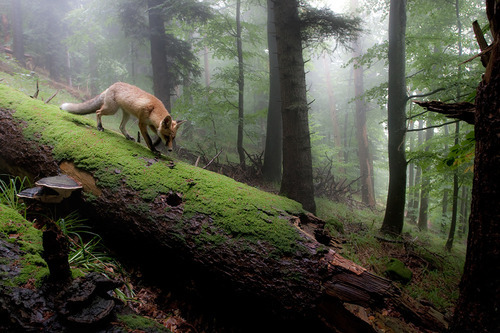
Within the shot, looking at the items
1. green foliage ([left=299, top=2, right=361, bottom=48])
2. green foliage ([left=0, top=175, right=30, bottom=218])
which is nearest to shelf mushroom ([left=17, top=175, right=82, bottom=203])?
green foliage ([left=0, top=175, right=30, bottom=218])

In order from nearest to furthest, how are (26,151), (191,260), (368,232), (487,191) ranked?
(487,191) < (191,260) < (26,151) < (368,232)

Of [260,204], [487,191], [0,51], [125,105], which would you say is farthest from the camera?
[0,51]

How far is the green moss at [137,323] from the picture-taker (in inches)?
66.4

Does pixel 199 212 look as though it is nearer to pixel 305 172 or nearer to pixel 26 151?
pixel 26 151

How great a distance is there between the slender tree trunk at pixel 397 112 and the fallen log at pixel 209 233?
13.9 feet

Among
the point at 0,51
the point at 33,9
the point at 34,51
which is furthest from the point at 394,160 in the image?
the point at 33,9

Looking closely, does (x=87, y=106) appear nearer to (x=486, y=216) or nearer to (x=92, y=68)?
(x=486, y=216)

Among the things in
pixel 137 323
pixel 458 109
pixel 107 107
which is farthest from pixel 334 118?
pixel 137 323

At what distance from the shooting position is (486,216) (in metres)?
1.58

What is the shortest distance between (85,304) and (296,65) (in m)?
5.40

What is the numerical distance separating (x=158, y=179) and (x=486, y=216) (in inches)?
123

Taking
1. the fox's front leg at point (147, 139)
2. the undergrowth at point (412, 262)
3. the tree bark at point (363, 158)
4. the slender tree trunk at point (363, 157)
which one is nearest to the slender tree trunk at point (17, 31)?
the fox's front leg at point (147, 139)

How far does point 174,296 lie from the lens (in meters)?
2.45

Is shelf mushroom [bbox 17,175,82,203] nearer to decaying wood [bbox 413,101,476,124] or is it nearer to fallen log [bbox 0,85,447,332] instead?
fallen log [bbox 0,85,447,332]
